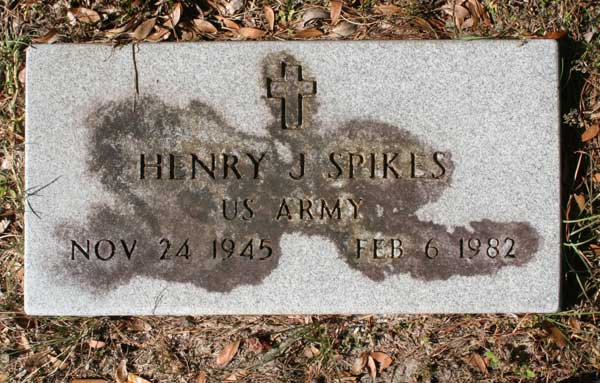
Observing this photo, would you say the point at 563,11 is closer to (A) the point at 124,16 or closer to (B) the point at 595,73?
(B) the point at 595,73

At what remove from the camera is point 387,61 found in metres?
2.90

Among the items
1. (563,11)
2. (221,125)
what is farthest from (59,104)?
(563,11)

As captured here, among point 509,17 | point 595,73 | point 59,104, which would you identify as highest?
point 509,17

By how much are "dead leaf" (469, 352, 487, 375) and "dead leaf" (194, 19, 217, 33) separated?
2.27 meters

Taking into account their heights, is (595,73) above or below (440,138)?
above

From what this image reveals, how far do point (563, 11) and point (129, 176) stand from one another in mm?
2469

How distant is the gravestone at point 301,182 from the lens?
9.42 feet

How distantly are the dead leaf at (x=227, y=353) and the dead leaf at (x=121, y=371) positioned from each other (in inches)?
20.5

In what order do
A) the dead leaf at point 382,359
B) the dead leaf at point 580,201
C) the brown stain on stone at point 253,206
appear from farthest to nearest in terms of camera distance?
the dead leaf at point 382,359 → the dead leaf at point 580,201 → the brown stain on stone at point 253,206

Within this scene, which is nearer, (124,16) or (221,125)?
(221,125)

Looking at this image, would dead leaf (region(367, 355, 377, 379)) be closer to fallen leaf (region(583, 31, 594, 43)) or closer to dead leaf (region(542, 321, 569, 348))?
dead leaf (region(542, 321, 569, 348))

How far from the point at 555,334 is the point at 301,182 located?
1.62 m

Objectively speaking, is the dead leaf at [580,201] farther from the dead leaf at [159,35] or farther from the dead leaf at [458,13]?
the dead leaf at [159,35]

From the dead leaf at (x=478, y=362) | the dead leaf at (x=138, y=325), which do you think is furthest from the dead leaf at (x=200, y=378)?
the dead leaf at (x=478, y=362)
